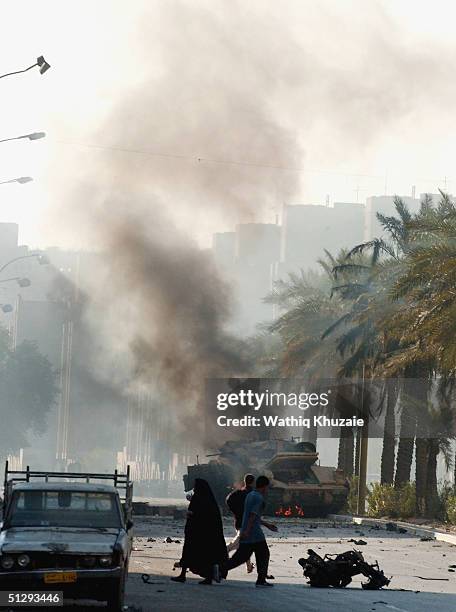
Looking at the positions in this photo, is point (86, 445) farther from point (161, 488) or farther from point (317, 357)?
point (317, 357)

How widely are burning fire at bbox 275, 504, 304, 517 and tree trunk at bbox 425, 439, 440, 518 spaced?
4726 millimetres

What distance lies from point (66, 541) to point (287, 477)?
36.8 metres

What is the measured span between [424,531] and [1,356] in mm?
61443

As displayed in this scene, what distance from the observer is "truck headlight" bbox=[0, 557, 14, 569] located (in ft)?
51.0

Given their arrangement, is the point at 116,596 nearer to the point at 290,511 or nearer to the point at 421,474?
the point at 421,474

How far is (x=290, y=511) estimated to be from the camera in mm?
52094

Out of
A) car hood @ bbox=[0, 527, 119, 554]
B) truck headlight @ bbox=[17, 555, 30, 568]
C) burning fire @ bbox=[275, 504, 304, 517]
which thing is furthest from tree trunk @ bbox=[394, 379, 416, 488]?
truck headlight @ bbox=[17, 555, 30, 568]

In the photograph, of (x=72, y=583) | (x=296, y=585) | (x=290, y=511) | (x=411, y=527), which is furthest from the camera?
(x=290, y=511)

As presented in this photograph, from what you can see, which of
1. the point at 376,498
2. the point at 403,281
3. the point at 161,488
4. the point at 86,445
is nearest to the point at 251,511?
the point at 403,281

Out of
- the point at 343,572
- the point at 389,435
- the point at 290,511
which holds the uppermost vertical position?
the point at 389,435

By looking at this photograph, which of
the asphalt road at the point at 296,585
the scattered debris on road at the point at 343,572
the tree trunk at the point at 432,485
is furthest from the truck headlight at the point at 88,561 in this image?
the tree trunk at the point at 432,485

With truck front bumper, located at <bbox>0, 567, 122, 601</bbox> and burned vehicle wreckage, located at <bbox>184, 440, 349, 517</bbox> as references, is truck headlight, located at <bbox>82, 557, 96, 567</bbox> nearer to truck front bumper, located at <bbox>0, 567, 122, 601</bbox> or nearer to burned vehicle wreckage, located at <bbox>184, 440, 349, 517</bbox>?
truck front bumper, located at <bbox>0, 567, 122, 601</bbox>

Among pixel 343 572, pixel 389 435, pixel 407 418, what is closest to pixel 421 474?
pixel 407 418

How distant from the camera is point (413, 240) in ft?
155
